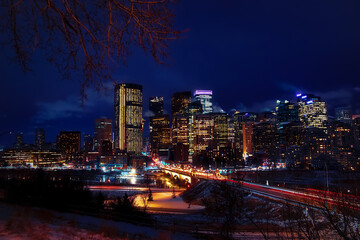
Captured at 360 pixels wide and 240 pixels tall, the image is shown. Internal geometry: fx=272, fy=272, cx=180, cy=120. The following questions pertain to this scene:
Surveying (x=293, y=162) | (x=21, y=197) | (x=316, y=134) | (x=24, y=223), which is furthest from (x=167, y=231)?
(x=316, y=134)

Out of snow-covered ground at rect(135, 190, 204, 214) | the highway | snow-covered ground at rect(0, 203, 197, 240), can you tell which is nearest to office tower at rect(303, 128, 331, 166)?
the highway

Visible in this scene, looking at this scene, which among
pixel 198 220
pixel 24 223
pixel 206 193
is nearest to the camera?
pixel 24 223

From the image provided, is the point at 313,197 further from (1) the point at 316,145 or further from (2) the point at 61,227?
(1) the point at 316,145

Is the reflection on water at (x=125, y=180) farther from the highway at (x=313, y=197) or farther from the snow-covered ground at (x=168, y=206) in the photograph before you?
the highway at (x=313, y=197)

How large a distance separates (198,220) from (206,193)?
2426 centimetres

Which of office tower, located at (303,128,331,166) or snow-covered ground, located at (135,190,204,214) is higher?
office tower, located at (303,128,331,166)

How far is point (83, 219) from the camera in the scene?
1341 cm

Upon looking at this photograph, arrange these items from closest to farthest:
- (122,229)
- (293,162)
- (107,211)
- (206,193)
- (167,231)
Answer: (122,229), (167,231), (107,211), (206,193), (293,162)

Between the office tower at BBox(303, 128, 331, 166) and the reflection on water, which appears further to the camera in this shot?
the office tower at BBox(303, 128, 331, 166)

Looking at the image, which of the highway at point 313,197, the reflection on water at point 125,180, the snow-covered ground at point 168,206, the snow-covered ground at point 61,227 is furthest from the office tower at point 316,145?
the snow-covered ground at point 61,227

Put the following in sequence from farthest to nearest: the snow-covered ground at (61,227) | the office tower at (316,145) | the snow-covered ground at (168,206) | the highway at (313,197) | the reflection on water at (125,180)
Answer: the office tower at (316,145) → the reflection on water at (125,180) → the snow-covered ground at (168,206) → the highway at (313,197) → the snow-covered ground at (61,227)

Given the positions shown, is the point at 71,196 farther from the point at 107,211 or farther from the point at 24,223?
the point at 24,223

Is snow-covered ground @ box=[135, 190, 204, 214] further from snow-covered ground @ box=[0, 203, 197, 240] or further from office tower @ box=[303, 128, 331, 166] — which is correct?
office tower @ box=[303, 128, 331, 166]

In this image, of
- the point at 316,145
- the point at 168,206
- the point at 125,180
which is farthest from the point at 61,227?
the point at 316,145
